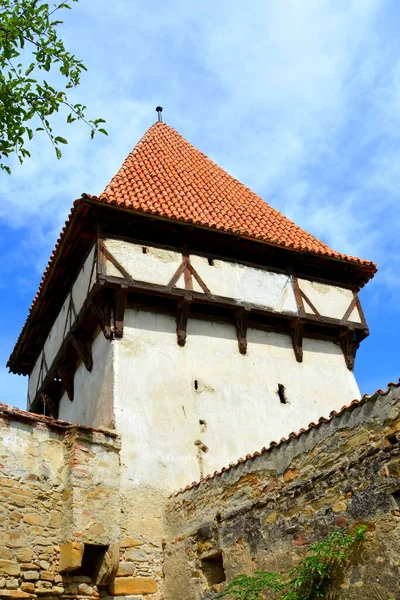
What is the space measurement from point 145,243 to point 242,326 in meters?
2.56

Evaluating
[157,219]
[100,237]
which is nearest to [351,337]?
[157,219]

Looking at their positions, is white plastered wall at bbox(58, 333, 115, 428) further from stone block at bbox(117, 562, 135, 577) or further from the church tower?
stone block at bbox(117, 562, 135, 577)

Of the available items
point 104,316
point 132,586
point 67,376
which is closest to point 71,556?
point 132,586

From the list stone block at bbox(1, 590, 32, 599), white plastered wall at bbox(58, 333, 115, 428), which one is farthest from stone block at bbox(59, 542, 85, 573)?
white plastered wall at bbox(58, 333, 115, 428)

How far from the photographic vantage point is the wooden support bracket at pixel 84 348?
39.2 feet

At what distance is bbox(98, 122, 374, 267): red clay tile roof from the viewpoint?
41.5 ft

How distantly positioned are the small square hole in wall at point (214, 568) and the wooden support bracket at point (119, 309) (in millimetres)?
4140

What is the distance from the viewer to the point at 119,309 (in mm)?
11242

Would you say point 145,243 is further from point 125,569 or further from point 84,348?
point 125,569

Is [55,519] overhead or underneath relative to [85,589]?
overhead

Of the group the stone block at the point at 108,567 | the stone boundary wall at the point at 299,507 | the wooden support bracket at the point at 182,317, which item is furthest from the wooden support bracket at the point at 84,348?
the stone block at the point at 108,567

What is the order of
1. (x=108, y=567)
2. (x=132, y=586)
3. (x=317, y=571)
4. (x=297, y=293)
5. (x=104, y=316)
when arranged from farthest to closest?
1. (x=297, y=293)
2. (x=104, y=316)
3. (x=132, y=586)
4. (x=108, y=567)
5. (x=317, y=571)

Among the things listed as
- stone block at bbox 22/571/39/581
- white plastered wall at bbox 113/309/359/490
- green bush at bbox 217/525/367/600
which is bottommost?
green bush at bbox 217/525/367/600

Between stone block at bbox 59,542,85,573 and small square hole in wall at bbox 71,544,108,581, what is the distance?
19 centimetres
